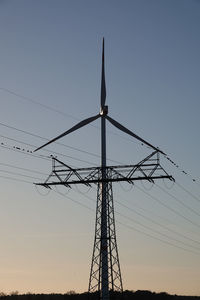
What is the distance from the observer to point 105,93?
100375 millimetres

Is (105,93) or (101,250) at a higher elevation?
(105,93)

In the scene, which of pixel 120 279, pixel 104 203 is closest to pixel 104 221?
pixel 104 203

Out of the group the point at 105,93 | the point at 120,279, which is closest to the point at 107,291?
the point at 120,279

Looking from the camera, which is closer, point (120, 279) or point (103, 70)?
point (120, 279)

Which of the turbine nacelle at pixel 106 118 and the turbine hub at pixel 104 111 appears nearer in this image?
the turbine nacelle at pixel 106 118

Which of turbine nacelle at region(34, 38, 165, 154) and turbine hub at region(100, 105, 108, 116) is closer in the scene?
turbine nacelle at region(34, 38, 165, 154)

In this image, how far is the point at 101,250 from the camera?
282 feet

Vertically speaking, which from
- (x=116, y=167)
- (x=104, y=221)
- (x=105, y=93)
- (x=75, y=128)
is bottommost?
(x=104, y=221)

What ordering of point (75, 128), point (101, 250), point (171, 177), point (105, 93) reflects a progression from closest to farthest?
point (171, 177) → point (101, 250) → point (75, 128) → point (105, 93)

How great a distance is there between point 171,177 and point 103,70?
92.5ft

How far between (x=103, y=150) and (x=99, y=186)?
25.3 feet

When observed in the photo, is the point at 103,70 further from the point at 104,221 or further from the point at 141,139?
the point at 104,221

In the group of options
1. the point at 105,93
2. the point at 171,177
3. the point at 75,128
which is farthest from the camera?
the point at 105,93

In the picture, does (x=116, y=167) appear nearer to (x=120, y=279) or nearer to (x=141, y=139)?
(x=141, y=139)
